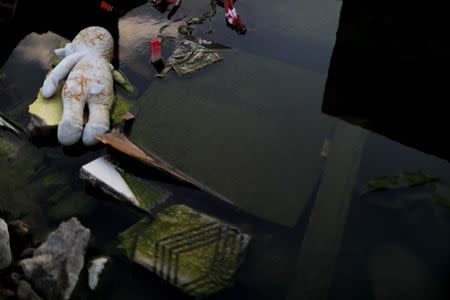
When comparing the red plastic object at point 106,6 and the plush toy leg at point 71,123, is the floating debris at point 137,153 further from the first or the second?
the red plastic object at point 106,6

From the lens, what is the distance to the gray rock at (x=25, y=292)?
3.54 m

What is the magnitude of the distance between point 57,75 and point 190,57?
174cm

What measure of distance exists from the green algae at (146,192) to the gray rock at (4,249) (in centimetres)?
121

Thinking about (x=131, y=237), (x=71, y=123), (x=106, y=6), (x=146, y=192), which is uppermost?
(x=106, y=6)

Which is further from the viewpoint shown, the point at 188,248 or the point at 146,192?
the point at 146,192

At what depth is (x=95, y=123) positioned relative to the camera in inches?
188

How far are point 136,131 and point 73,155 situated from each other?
2.47 feet

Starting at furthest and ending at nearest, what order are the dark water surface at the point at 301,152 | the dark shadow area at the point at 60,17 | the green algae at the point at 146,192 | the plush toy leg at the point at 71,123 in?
the dark shadow area at the point at 60,17, the plush toy leg at the point at 71,123, the green algae at the point at 146,192, the dark water surface at the point at 301,152

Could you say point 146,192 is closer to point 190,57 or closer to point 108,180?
point 108,180

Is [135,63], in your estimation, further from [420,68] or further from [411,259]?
[411,259]

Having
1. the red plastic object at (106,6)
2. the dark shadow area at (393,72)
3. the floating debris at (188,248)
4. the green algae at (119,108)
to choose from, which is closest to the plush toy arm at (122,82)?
the green algae at (119,108)

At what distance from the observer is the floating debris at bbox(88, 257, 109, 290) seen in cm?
384

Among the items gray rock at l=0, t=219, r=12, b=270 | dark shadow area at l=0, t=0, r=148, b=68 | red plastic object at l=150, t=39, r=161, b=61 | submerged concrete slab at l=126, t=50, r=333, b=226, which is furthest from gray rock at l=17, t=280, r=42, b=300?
dark shadow area at l=0, t=0, r=148, b=68

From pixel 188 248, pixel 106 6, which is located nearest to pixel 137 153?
pixel 188 248
